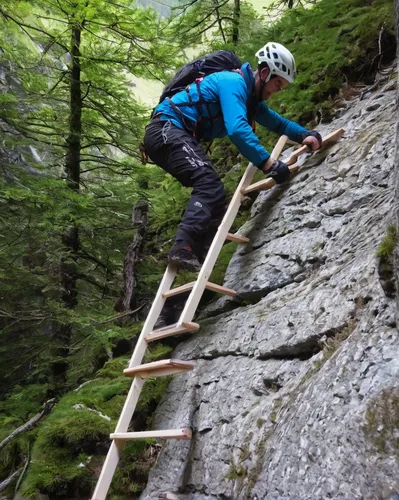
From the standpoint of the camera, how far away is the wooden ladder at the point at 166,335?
3555mm

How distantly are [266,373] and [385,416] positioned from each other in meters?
1.33

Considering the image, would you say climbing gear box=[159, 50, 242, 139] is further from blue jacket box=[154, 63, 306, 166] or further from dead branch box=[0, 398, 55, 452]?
dead branch box=[0, 398, 55, 452]

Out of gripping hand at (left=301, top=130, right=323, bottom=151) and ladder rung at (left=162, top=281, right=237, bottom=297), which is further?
gripping hand at (left=301, top=130, right=323, bottom=151)

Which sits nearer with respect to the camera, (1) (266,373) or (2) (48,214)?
(1) (266,373)

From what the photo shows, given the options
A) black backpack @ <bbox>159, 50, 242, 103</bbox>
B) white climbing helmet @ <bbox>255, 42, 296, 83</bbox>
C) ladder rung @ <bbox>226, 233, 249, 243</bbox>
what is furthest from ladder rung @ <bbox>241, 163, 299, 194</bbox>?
black backpack @ <bbox>159, 50, 242, 103</bbox>

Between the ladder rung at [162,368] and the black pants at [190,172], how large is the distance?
1.34m

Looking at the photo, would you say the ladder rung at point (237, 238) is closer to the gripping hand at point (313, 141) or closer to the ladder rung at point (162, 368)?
the gripping hand at point (313, 141)

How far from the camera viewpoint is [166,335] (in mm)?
4121

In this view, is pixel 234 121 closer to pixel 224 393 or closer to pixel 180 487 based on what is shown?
pixel 224 393

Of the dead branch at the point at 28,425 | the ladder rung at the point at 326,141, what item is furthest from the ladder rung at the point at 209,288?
the dead branch at the point at 28,425

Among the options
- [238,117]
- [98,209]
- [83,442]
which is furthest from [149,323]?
[98,209]

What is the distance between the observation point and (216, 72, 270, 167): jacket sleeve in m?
4.39

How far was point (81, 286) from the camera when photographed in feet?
34.8

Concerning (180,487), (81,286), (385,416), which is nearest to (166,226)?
(81,286)
